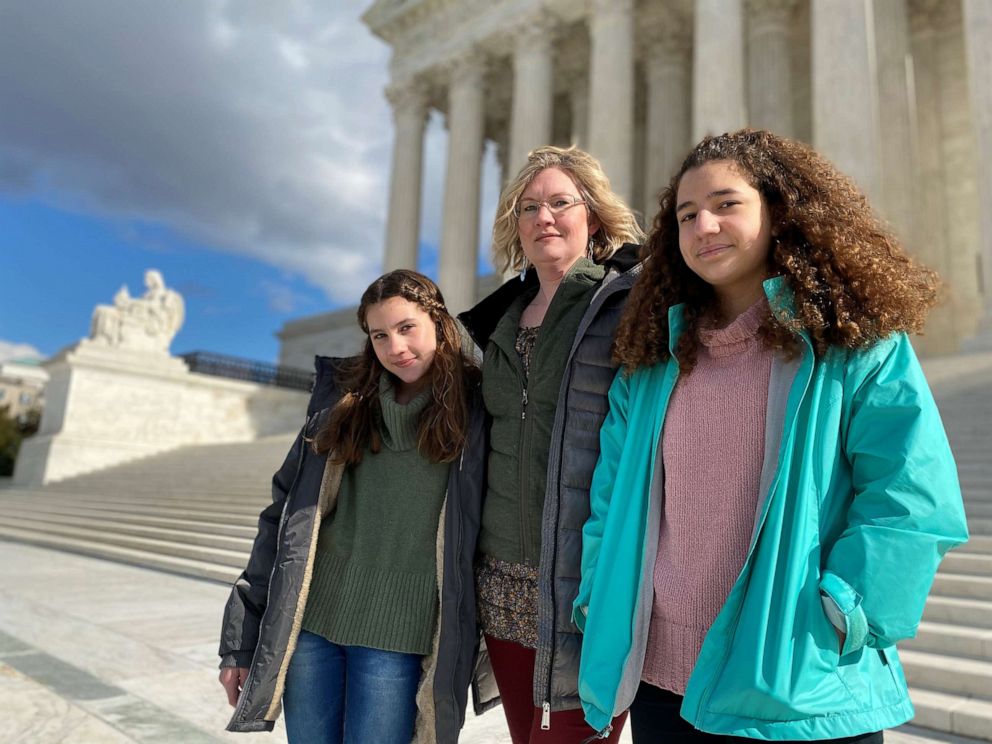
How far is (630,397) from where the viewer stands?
2.01 m

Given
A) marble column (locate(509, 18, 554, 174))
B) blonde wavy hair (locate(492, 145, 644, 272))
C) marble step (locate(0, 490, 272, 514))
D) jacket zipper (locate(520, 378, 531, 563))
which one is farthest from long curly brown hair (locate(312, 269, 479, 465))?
marble column (locate(509, 18, 554, 174))

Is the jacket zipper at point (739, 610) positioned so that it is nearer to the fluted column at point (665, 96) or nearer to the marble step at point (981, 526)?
the marble step at point (981, 526)

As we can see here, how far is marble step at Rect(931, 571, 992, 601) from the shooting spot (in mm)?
5410

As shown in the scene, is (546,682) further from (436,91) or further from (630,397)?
(436,91)

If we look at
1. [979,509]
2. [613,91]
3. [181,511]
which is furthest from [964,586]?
[613,91]

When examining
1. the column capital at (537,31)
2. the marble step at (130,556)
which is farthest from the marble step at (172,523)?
the column capital at (537,31)

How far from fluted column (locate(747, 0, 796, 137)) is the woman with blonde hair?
20722 mm

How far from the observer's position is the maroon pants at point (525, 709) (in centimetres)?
195

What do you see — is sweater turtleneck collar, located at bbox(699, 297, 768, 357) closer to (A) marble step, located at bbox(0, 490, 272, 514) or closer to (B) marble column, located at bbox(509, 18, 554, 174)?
(A) marble step, located at bbox(0, 490, 272, 514)

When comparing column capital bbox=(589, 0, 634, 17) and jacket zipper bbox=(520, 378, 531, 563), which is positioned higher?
column capital bbox=(589, 0, 634, 17)

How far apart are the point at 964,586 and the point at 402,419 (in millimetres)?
5044

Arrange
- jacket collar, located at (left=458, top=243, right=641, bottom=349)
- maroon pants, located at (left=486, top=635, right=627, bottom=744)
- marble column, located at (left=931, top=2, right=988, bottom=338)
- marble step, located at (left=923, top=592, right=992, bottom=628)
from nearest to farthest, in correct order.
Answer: maroon pants, located at (left=486, top=635, right=627, bottom=744), jacket collar, located at (left=458, top=243, right=641, bottom=349), marble step, located at (left=923, top=592, right=992, bottom=628), marble column, located at (left=931, top=2, right=988, bottom=338)

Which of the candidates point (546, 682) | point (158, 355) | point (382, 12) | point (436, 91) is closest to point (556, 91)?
point (436, 91)

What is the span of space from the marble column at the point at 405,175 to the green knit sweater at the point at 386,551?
80.1ft
